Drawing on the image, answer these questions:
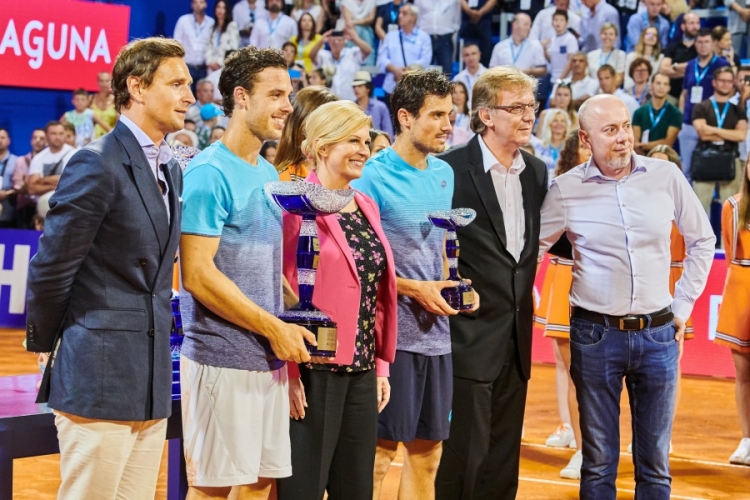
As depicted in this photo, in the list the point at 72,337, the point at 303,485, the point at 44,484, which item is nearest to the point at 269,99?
the point at 72,337

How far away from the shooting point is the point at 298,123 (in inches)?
167

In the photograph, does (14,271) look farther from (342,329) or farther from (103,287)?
(103,287)

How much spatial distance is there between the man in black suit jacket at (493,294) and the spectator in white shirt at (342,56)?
9.99 m

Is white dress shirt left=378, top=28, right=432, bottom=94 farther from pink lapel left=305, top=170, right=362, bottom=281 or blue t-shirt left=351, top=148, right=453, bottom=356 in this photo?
pink lapel left=305, top=170, right=362, bottom=281

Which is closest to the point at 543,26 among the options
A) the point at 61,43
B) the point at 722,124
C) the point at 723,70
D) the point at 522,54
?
the point at 522,54

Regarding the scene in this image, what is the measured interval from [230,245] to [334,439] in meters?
0.78

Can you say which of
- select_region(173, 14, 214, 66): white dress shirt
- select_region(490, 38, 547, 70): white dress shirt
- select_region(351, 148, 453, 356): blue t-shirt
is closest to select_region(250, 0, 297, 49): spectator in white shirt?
select_region(173, 14, 214, 66): white dress shirt

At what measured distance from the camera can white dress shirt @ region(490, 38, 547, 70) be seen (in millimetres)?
12844

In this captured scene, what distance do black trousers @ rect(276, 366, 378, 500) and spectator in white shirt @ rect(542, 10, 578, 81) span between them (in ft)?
32.1

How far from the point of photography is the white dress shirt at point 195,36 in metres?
15.3

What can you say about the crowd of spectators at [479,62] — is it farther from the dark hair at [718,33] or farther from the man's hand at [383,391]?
the man's hand at [383,391]

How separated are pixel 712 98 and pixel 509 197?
7669mm

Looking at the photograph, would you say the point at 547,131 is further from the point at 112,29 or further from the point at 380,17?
the point at 112,29

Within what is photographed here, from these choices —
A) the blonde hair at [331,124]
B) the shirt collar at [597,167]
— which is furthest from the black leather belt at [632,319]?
the blonde hair at [331,124]
